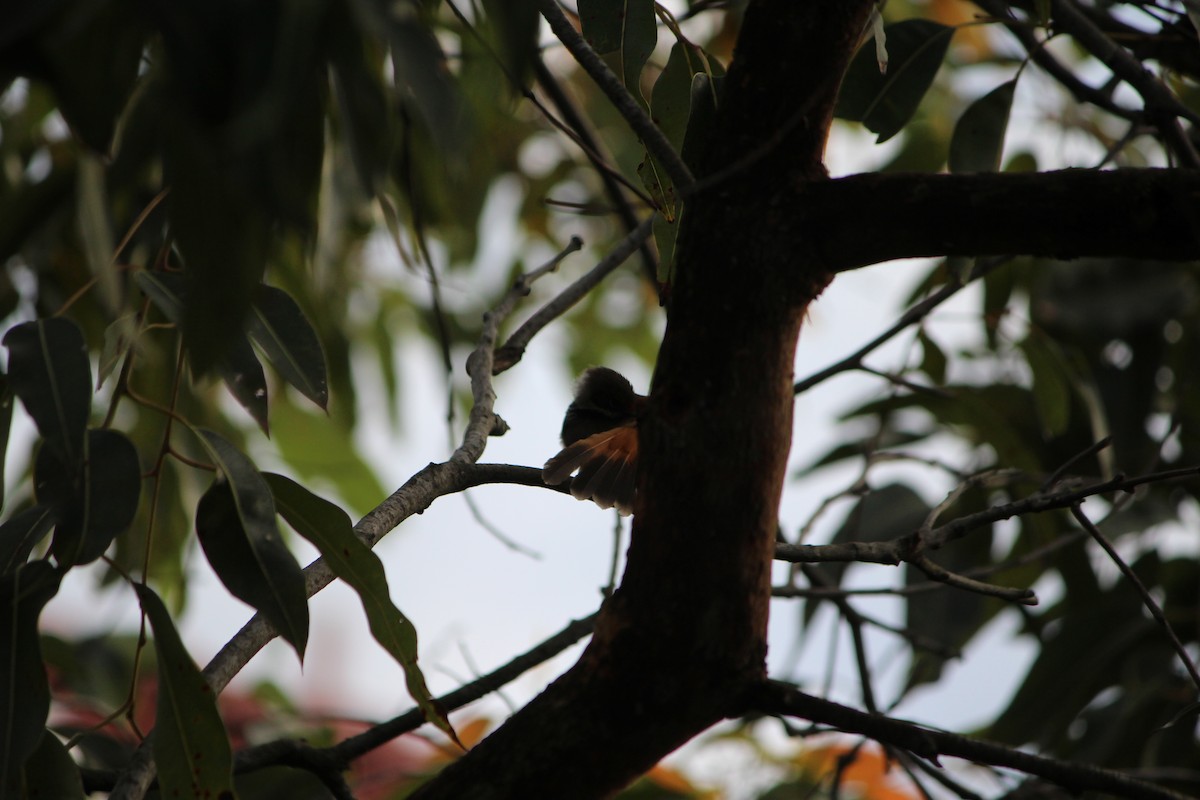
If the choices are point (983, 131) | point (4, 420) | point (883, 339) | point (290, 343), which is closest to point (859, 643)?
point (883, 339)

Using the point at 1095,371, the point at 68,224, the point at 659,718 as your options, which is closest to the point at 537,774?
the point at 659,718

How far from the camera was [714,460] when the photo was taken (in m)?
0.88

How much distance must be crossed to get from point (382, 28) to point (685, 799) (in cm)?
180

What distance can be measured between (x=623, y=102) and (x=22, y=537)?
0.75m

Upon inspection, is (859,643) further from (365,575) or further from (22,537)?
(22,537)

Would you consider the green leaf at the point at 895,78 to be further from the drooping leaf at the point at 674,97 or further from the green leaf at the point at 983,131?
the drooping leaf at the point at 674,97

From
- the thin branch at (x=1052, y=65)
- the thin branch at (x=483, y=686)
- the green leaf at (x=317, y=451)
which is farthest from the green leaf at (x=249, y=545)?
the green leaf at (x=317, y=451)

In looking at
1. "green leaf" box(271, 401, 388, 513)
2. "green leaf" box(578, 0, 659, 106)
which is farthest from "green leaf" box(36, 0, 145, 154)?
"green leaf" box(271, 401, 388, 513)

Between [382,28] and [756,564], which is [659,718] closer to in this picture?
[756,564]

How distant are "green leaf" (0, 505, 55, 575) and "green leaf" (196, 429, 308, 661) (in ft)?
0.54

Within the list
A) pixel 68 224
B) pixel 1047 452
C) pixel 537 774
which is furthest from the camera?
pixel 1047 452

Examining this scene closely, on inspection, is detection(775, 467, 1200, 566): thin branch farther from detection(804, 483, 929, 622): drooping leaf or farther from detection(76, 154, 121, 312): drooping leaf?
detection(804, 483, 929, 622): drooping leaf

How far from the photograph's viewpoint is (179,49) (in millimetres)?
603

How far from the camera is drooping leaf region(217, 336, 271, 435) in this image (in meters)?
1.28
